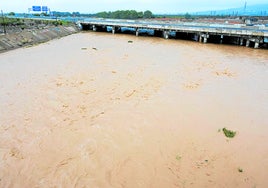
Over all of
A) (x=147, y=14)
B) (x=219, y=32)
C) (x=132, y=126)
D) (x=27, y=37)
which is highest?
(x=147, y=14)

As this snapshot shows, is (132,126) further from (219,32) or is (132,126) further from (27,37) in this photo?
(27,37)

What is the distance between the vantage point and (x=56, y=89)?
16.4 m

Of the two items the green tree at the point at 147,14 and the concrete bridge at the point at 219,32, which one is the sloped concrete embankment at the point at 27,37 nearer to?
the concrete bridge at the point at 219,32

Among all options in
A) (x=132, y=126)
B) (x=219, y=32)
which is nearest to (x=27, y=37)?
(x=219, y=32)

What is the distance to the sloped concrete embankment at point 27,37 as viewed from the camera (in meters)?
29.8

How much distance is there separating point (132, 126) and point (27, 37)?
30.6 metres

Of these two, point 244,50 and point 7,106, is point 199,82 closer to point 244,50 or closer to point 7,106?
point 7,106

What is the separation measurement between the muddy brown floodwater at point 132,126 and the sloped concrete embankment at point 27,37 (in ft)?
30.6

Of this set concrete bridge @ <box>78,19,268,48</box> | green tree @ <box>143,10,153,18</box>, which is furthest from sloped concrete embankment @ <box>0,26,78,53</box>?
green tree @ <box>143,10,153,18</box>

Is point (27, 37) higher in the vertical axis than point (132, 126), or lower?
higher

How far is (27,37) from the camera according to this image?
35.2 metres

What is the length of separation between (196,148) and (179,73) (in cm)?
1188

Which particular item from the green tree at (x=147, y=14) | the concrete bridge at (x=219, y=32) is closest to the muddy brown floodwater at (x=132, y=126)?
the concrete bridge at (x=219, y=32)

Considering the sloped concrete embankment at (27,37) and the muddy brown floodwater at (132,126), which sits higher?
→ the sloped concrete embankment at (27,37)
